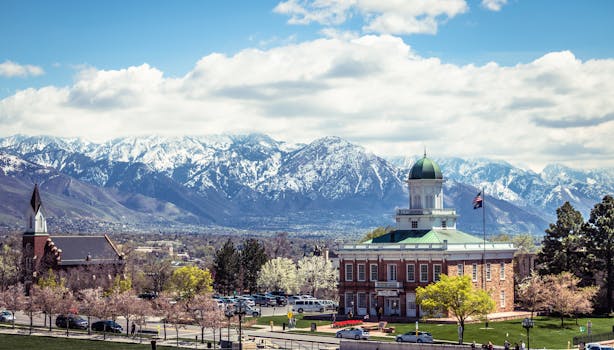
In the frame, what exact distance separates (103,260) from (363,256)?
58.8m

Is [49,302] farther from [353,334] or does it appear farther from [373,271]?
[373,271]

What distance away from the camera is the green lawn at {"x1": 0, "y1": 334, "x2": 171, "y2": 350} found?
9300 cm

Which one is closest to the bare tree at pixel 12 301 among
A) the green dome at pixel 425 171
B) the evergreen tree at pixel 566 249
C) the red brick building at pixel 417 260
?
the red brick building at pixel 417 260

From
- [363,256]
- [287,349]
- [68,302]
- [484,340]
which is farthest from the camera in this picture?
[363,256]

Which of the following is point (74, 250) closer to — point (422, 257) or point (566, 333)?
point (422, 257)

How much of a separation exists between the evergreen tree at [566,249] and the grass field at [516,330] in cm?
1180

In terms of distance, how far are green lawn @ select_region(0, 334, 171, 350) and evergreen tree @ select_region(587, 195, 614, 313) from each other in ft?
199

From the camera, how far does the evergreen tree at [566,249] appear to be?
12850cm

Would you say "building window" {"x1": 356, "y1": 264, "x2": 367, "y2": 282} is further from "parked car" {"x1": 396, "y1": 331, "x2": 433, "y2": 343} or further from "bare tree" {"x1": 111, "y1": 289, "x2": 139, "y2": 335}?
"bare tree" {"x1": 111, "y1": 289, "x2": 139, "y2": 335}

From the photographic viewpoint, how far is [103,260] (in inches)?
6511

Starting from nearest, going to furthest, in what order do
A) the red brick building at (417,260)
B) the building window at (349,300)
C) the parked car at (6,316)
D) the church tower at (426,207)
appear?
→ the red brick building at (417,260) < the parked car at (6,316) < the building window at (349,300) < the church tower at (426,207)

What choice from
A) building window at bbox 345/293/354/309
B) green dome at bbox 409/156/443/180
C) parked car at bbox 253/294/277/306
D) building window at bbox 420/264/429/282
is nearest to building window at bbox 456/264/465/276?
building window at bbox 420/264/429/282

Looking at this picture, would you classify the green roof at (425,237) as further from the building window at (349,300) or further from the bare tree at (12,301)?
the bare tree at (12,301)

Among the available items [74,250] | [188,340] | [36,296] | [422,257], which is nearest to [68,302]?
[36,296]
